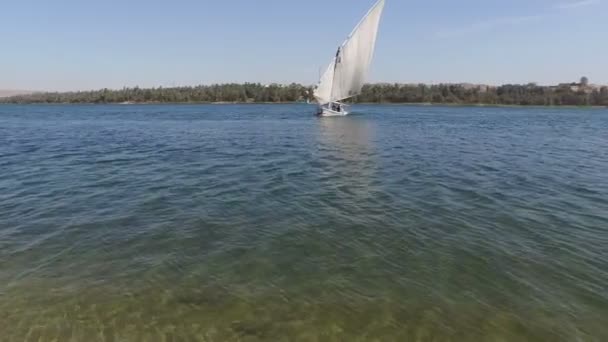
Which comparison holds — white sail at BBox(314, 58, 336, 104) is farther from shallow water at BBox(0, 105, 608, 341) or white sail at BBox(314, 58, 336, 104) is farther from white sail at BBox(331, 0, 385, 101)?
shallow water at BBox(0, 105, 608, 341)

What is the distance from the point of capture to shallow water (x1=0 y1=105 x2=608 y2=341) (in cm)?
656

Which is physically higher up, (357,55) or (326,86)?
(357,55)

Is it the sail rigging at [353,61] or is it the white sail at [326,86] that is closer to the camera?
the sail rigging at [353,61]

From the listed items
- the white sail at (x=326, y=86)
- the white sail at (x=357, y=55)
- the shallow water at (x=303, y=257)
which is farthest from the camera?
the white sail at (x=326, y=86)

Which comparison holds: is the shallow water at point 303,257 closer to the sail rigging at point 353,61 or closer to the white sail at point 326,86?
the sail rigging at point 353,61

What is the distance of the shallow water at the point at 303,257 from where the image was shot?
6562mm

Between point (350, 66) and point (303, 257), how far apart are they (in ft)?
194

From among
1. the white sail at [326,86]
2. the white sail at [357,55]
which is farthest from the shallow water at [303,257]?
the white sail at [326,86]

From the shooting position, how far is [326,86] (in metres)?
70.1

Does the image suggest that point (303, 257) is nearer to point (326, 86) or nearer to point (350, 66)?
point (350, 66)

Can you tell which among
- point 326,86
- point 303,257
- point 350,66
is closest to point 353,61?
point 350,66

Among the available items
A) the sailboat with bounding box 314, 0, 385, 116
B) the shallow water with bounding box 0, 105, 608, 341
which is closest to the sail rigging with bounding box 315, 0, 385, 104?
the sailboat with bounding box 314, 0, 385, 116

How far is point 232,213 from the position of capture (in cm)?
1248

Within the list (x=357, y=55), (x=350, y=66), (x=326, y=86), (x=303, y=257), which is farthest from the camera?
(x=326, y=86)
